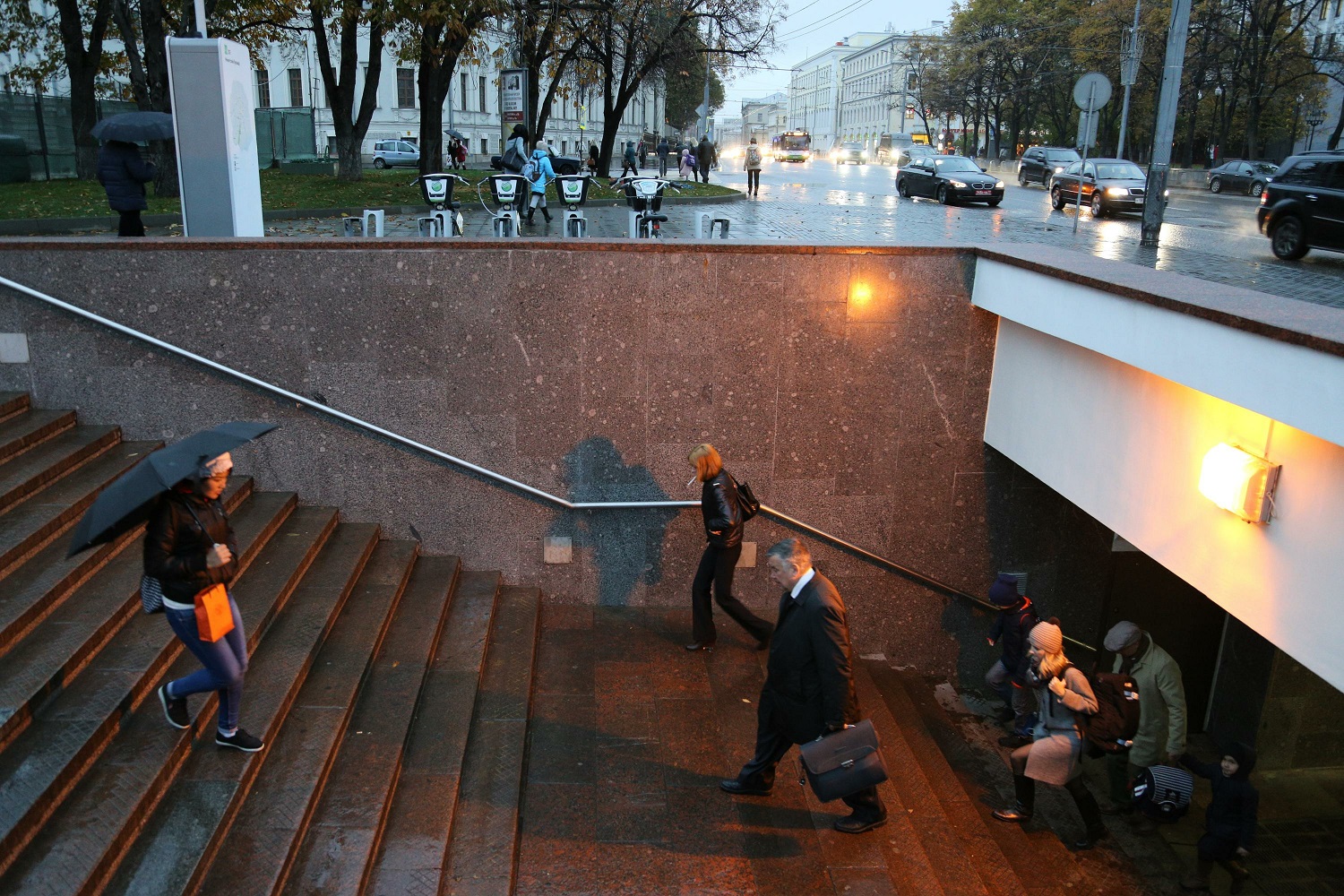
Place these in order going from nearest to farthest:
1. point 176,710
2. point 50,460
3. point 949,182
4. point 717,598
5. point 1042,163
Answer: point 176,710 < point 50,460 < point 717,598 < point 949,182 < point 1042,163

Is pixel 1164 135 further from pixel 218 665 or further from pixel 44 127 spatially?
pixel 44 127

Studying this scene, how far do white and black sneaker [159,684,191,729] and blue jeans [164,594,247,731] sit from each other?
0.05 m

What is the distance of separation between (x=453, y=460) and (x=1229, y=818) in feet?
18.7

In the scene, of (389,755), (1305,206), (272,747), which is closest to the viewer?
(272,747)

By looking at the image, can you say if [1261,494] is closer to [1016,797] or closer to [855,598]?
[1016,797]

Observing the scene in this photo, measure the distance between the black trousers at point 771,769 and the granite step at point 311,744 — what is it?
6.29 feet

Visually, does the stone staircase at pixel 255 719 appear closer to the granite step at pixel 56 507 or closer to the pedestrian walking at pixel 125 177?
the granite step at pixel 56 507

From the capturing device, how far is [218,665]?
4316 mm

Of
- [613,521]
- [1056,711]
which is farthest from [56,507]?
[1056,711]

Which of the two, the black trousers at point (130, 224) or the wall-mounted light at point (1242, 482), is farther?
the black trousers at point (130, 224)

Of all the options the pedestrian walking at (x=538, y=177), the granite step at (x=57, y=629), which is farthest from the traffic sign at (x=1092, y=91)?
the granite step at (x=57, y=629)

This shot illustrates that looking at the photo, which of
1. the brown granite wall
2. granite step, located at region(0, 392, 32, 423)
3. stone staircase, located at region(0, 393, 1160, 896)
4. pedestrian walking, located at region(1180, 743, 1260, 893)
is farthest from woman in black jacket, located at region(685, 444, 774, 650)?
granite step, located at region(0, 392, 32, 423)

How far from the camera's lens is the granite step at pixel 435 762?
14.7ft

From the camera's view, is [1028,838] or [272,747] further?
[1028,838]
